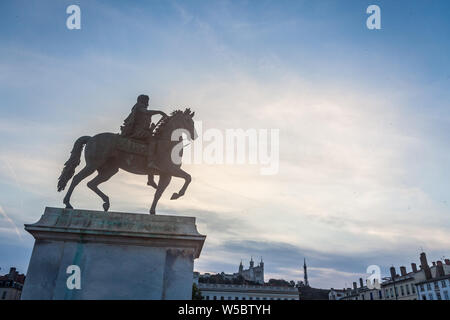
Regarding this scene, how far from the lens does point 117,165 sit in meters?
8.23

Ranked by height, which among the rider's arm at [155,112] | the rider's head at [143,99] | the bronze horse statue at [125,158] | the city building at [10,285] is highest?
the city building at [10,285]

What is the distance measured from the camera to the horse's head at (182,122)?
328 inches

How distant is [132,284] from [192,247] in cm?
130

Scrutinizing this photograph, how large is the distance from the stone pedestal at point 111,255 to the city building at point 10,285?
7074 cm

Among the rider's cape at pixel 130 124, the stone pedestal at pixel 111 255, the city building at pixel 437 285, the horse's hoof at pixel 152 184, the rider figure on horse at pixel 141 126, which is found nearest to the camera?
the stone pedestal at pixel 111 255

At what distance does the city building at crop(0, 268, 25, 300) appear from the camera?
63.3 meters

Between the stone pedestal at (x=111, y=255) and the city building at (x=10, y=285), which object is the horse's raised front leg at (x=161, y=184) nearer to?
the stone pedestal at (x=111, y=255)

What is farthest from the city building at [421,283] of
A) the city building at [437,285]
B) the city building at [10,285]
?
the city building at [10,285]

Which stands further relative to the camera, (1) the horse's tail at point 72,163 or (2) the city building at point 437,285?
(2) the city building at point 437,285

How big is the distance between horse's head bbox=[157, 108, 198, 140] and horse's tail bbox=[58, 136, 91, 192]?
189 centimetres

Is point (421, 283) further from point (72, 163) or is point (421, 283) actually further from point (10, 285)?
point (10, 285)

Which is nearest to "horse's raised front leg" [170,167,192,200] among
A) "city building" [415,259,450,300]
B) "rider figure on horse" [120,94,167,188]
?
"rider figure on horse" [120,94,167,188]

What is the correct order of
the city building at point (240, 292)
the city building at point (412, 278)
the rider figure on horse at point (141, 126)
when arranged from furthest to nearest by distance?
the city building at point (240, 292) → the city building at point (412, 278) → the rider figure on horse at point (141, 126)
